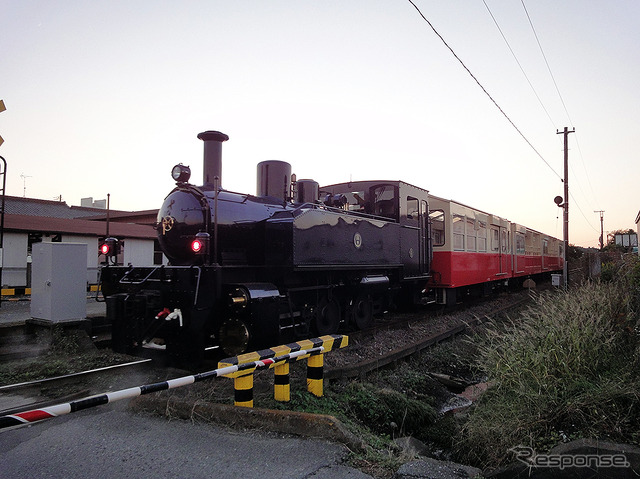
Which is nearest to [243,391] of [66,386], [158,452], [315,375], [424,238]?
[158,452]

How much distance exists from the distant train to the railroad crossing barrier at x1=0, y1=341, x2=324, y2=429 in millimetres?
1497

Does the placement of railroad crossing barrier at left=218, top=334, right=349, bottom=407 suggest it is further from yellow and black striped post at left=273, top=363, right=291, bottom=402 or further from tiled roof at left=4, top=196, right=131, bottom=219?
tiled roof at left=4, top=196, right=131, bottom=219

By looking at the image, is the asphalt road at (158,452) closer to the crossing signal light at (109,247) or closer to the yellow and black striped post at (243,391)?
the yellow and black striped post at (243,391)

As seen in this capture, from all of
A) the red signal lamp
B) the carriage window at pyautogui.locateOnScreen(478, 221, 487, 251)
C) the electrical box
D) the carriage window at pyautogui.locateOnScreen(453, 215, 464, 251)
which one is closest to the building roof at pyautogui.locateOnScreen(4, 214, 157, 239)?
the electrical box

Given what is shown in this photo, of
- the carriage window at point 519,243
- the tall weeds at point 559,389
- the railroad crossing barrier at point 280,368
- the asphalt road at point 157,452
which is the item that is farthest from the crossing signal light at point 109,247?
the carriage window at point 519,243

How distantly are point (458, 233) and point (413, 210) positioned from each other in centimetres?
272

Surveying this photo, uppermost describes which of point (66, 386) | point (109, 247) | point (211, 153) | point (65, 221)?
point (211, 153)

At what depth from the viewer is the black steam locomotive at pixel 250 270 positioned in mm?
5543

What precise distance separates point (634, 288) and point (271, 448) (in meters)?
7.13

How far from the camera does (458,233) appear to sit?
1255 cm

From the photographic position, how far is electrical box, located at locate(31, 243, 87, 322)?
748cm

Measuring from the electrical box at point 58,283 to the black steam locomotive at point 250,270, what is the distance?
4.57ft

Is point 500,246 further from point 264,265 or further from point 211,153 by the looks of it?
point 211,153

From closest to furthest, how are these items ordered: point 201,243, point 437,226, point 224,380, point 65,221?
point 224,380 < point 201,243 < point 437,226 < point 65,221
